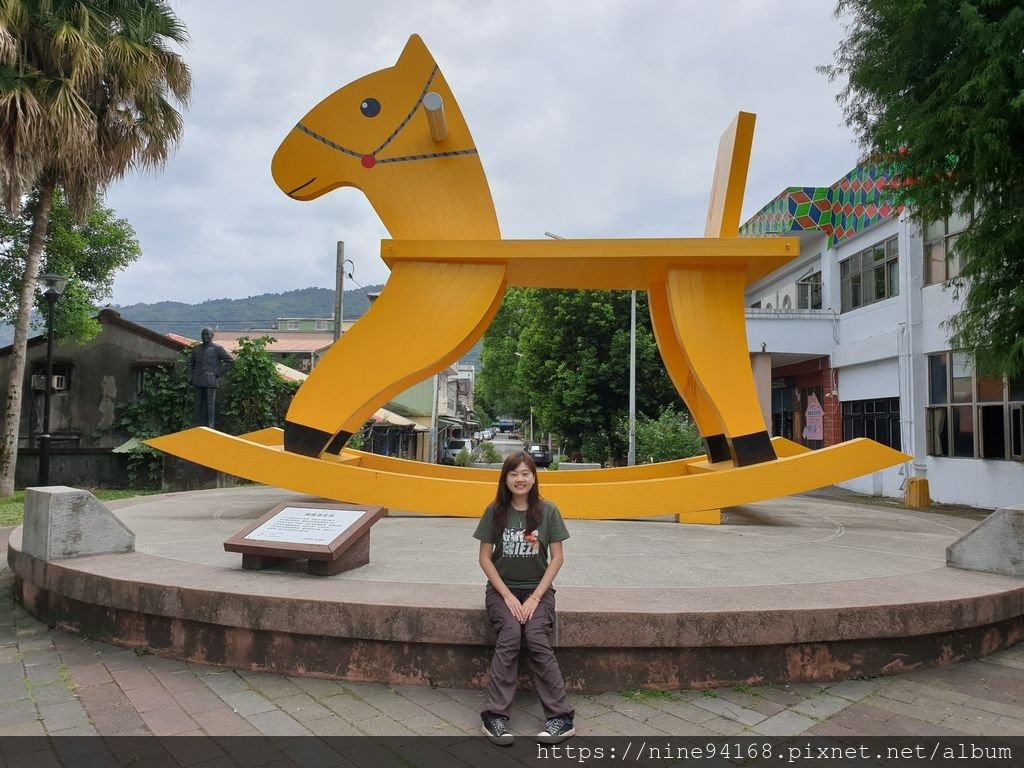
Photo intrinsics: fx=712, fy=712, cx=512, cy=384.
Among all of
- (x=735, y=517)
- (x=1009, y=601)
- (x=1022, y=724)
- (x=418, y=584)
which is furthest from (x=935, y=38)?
(x=418, y=584)

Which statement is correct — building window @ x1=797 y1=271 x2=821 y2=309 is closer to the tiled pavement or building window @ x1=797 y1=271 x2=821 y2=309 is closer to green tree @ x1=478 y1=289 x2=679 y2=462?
green tree @ x1=478 y1=289 x2=679 y2=462

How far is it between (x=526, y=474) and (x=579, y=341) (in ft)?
70.9

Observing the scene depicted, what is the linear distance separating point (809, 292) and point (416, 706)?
22393 mm

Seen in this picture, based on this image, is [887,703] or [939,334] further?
[939,334]

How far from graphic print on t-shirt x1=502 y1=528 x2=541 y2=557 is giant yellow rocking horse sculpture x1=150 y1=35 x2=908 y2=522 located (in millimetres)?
4042

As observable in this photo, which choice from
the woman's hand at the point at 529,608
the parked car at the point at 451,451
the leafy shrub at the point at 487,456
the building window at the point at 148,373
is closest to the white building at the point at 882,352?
the woman's hand at the point at 529,608

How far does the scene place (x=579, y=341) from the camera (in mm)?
25375

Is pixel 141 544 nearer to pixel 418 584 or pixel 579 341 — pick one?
pixel 418 584

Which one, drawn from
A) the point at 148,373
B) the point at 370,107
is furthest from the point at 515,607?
the point at 148,373

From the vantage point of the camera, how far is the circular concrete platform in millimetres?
4137

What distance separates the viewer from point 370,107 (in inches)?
339

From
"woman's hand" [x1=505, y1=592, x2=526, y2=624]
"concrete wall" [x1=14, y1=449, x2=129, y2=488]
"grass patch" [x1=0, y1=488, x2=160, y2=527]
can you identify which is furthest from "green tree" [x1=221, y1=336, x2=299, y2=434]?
"woman's hand" [x1=505, y1=592, x2=526, y2=624]

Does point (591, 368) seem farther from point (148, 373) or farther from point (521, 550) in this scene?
point (521, 550)

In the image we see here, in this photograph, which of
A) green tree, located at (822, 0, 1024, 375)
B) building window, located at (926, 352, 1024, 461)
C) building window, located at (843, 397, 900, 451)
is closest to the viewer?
green tree, located at (822, 0, 1024, 375)
